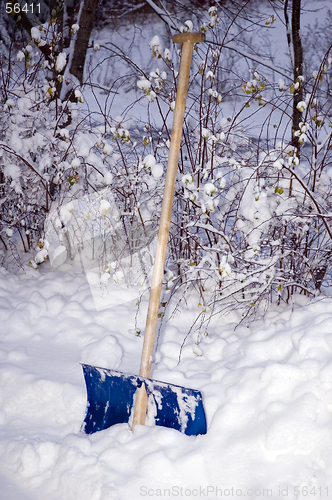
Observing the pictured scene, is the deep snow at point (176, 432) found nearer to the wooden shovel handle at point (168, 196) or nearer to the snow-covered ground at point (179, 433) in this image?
the snow-covered ground at point (179, 433)

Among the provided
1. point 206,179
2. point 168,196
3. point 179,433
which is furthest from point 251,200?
point 179,433

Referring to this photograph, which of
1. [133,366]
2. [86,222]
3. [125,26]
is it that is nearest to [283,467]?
[133,366]

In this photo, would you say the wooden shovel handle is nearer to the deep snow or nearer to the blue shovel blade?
the blue shovel blade

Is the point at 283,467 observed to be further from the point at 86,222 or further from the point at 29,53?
the point at 29,53

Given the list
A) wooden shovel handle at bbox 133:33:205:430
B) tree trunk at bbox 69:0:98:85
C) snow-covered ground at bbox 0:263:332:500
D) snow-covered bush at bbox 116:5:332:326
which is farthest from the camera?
tree trunk at bbox 69:0:98:85

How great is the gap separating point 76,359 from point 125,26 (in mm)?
10014

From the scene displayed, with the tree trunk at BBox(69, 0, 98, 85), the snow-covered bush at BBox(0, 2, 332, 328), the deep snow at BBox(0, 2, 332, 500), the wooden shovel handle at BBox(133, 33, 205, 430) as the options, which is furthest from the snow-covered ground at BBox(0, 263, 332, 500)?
the tree trunk at BBox(69, 0, 98, 85)

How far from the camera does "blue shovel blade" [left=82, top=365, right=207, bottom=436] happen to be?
80.4 inches

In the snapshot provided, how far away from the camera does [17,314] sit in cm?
296

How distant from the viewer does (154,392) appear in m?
2.11

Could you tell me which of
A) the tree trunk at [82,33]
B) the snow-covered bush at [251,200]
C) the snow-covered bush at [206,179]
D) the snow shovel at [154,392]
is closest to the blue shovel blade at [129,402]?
the snow shovel at [154,392]

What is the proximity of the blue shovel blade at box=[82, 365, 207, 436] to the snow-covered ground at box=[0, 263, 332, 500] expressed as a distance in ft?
0.19

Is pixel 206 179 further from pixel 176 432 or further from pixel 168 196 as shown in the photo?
pixel 176 432

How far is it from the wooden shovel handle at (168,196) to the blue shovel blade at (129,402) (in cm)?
6
